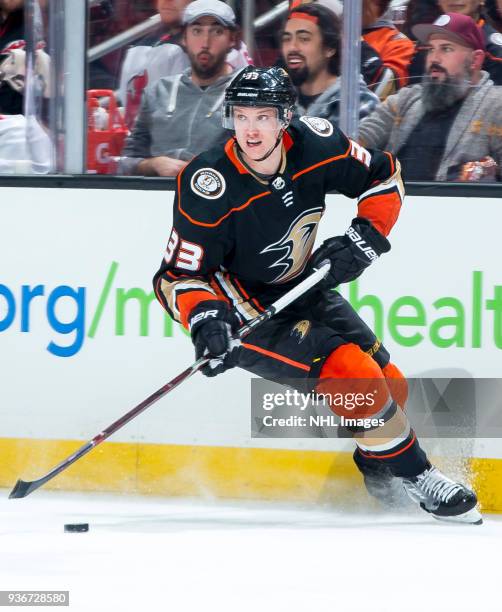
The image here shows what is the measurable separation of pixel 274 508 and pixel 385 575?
34.2 inches

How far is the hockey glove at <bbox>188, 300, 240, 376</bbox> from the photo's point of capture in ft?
10.6

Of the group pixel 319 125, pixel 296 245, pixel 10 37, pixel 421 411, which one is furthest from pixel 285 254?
pixel 10 37

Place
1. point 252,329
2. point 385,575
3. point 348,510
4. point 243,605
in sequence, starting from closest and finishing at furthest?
point 243,605, point 385,575, point 252,329, point 348,510

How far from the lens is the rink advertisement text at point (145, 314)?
147 inches

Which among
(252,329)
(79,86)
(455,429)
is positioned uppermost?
(79,86)

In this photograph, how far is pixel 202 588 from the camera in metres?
2.83

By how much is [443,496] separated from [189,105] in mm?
1435

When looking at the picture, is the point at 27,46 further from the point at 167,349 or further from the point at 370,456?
the point at 370,456

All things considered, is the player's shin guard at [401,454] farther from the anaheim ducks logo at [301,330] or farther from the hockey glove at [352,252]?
the hockey glove at [352,252]

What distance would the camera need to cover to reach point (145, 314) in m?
3.86

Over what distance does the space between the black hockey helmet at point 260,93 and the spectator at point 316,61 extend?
46cm

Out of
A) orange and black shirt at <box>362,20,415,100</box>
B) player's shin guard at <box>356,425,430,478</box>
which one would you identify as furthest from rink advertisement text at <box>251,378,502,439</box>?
orange and black shirt at <box>362,20,415,100</box>

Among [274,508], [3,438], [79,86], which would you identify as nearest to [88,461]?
[3,438]

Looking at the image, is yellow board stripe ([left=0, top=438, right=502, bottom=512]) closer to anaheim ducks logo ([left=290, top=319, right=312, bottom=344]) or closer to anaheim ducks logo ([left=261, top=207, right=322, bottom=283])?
anaheim ducks logo ([left=290, top=319, right=312, bottom=344])
